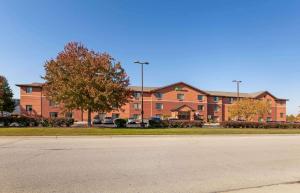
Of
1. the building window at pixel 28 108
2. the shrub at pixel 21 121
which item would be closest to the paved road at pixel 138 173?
the shrub at pixel 21 121

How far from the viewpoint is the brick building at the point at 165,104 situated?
54875 mm

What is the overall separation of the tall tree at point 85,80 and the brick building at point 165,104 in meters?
24.7

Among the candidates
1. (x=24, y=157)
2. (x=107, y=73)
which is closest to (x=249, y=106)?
(x=107, y=73)

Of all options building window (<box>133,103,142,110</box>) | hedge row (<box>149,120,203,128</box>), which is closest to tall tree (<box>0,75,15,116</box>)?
building window (<box>133,103,142,110</box>)

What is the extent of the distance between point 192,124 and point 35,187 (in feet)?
103

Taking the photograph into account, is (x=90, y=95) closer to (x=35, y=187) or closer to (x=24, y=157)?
(x=24, y=157)

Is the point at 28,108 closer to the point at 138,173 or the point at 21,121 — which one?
the point at 21,121

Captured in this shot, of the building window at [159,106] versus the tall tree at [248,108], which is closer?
the tall tree at [248,108]

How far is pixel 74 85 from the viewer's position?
29234 millimetres

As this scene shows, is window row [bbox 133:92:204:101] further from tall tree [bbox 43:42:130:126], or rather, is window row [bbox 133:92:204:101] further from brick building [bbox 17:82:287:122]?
tall tree [bbox 43:42:130:126]

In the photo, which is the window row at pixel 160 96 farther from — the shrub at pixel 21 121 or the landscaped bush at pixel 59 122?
the shrub at pixel 21 121

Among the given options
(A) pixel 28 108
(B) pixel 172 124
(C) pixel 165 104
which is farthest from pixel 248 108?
(A) pixel 28 108

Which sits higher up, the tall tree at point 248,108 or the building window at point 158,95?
the building window at point 158,95

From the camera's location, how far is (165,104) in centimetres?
6309
